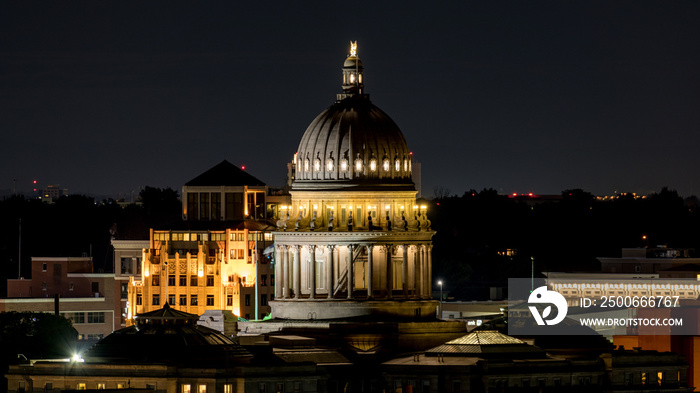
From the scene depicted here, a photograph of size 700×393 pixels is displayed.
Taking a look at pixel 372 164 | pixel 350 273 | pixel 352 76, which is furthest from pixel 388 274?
pixel 352 76

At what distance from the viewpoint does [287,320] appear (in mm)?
167500

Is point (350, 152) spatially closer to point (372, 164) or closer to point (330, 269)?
point (372, 164)

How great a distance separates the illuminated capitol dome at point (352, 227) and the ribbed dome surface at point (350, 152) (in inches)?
2.5

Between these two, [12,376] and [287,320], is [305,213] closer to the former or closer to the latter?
[287,320]

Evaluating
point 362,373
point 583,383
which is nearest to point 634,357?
point 583,383

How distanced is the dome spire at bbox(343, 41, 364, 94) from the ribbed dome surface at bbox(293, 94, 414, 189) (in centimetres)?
325

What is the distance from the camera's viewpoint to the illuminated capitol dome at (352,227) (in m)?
166

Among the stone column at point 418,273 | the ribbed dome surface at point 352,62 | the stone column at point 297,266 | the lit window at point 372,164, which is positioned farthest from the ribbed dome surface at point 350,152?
the ribbed dome surface at point 352,62

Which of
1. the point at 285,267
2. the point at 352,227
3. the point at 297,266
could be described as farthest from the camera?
the point at 285,267

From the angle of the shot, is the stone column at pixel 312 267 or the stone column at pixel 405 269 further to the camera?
the stone column at pixel 405 269

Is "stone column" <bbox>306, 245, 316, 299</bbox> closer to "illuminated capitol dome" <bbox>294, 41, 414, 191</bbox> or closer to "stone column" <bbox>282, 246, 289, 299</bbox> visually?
"stone column" <bbox>282, 246, 289, 299</bbox>

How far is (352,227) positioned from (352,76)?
11.1m

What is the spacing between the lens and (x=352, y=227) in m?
166

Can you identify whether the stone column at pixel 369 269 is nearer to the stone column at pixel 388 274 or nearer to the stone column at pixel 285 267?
the stone column at pixel 388 274
